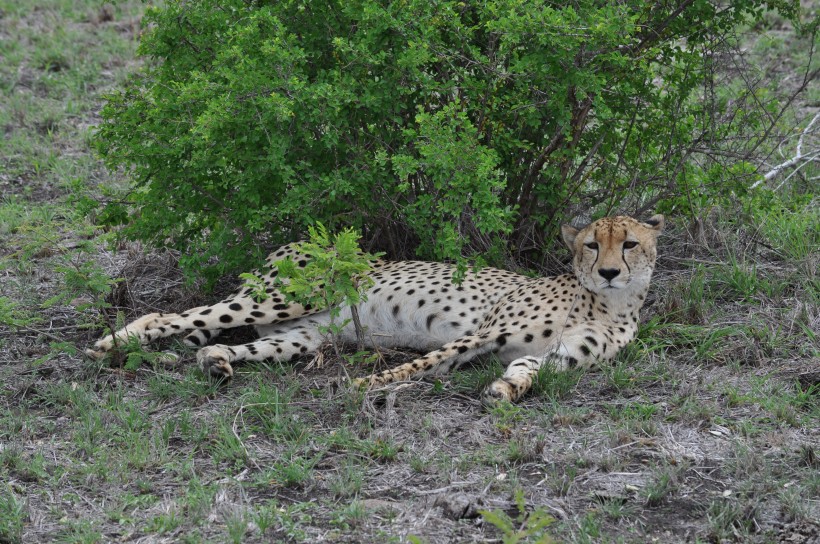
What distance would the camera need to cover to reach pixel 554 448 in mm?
4059

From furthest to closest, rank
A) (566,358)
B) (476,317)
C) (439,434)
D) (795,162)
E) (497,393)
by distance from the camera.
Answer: (795,162), (476,317), (566,358), (497,393), (439,434)

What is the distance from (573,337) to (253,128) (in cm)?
182

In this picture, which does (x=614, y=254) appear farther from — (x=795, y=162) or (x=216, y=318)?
(x=795, y=162)

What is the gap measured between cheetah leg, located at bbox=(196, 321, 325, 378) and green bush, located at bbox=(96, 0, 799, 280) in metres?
0.46

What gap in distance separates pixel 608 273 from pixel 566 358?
461 mm

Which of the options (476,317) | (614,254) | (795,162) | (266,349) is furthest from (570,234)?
(795,162)

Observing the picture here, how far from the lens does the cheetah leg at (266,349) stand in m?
4.82

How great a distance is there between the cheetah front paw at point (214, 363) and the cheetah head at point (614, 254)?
174 centimetres

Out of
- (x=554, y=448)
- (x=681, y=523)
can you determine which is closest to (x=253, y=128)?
(x=554, y=448)

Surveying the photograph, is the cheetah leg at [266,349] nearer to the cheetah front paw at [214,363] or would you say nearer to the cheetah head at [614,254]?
the cheetah front paw at [214,363]

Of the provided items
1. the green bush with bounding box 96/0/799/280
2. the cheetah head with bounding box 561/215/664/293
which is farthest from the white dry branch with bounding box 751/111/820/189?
the cheetah head with bounding box 561/215/664/293

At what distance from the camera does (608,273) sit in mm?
4938

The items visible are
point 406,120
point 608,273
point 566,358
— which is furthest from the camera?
point 406,120

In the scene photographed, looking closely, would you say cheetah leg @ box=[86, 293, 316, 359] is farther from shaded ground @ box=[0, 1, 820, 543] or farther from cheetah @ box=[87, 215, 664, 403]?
shaded ground @ box=[0, 1, 820, 543]
